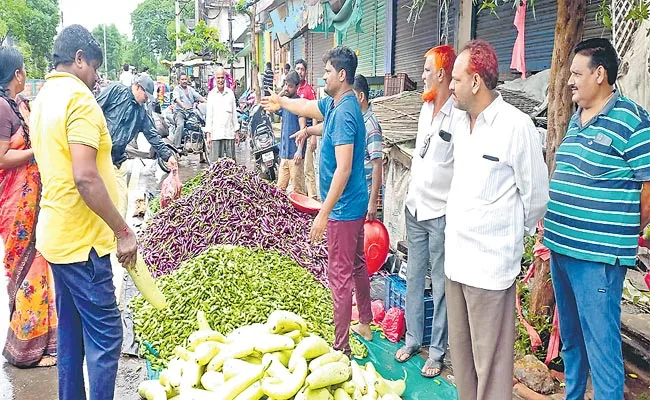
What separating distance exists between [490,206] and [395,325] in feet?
6.50

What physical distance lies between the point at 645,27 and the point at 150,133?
4385 millimetres

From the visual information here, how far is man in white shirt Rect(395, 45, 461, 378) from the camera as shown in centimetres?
367

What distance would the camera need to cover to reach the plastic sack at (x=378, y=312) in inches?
186

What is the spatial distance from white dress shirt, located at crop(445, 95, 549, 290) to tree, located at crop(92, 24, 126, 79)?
87.8m

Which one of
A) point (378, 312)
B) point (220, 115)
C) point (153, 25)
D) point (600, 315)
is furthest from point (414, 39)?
point (153, 25)

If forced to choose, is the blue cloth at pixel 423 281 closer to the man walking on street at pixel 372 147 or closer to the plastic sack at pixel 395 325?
the plastic sack at pixel 395 325

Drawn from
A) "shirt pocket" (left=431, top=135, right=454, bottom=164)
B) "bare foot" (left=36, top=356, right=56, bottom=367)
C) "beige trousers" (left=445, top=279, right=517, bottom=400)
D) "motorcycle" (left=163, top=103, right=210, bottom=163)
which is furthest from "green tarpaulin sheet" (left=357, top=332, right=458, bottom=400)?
"motorcycle" (left=163, top=103, right=210, bottom=163)

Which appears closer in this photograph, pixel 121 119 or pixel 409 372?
pixel 409 372

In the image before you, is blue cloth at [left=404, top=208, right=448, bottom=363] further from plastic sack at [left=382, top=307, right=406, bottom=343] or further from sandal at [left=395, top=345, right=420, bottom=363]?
plastic sack at [left=382, top=307, right=406, bottom=343]

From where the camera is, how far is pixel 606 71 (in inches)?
112

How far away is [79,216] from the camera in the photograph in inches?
117

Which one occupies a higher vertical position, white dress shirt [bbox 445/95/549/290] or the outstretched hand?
the outstretched hand

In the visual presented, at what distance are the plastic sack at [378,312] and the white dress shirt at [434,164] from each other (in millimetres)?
1260

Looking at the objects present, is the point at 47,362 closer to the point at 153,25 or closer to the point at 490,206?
the point at 490,206
